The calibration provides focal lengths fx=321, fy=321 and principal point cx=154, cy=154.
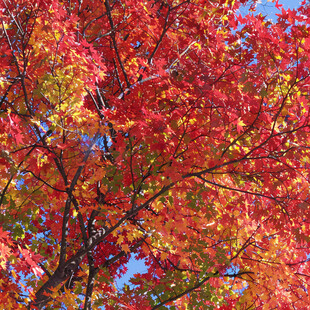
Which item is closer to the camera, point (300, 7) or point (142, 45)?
point (300, 7)

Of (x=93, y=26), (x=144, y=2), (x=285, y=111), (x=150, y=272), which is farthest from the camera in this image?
(x=150, y=272)

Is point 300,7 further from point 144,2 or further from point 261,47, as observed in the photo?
point 144,2

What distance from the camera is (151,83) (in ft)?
15.6

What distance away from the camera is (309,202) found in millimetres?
4516

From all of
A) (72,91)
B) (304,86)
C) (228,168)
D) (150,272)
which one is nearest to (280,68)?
(304,86)

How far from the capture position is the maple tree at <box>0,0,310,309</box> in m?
4.18

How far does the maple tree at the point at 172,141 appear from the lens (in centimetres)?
418

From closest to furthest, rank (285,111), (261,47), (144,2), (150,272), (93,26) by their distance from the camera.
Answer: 1. (261,47)
2. (285,111)
3. (144,2)
4. (93,26)
5. (150,272)

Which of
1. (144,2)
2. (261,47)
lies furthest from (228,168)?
(144,2)

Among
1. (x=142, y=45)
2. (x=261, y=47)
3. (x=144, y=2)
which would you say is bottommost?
(x=261, y=47)

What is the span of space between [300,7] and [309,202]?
2760 mm

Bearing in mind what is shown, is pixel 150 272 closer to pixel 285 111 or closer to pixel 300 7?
pixel 285 111

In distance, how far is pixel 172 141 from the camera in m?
4.50

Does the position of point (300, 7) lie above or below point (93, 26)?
below
